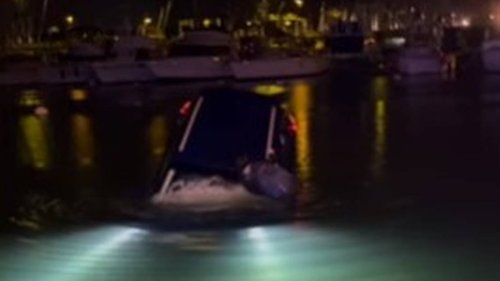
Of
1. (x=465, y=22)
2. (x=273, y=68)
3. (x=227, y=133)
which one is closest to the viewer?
(x=227, y=133)

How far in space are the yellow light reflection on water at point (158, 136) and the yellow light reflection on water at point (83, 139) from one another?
1.19 m

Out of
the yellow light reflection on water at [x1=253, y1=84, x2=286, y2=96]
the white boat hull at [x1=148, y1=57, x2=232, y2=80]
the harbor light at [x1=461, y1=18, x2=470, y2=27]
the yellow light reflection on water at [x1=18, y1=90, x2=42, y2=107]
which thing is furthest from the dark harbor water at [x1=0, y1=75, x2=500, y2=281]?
the harbor light at [x1=461, y1=18, x2=470, y2=27]

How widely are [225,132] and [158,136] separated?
903 cm

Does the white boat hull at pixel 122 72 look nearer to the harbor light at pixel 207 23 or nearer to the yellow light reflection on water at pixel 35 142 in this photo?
the yellow light reflection on water at pixel 35 142

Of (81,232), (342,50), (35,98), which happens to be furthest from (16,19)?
(81,232)

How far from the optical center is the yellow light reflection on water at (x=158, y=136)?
22903 millimetres

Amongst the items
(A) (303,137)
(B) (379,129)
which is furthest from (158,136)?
(B) (379,129)

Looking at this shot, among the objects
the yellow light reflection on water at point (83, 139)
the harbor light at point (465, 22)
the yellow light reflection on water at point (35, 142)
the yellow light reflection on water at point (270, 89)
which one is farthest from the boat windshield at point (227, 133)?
the harbor light at point (465, 22)

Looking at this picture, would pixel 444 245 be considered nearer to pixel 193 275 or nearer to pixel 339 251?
pixel 339 251

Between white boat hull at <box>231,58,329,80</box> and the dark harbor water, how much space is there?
20668mm

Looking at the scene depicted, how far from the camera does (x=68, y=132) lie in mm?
28797

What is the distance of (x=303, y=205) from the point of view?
16.3 metres

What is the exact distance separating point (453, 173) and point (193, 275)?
830 cm

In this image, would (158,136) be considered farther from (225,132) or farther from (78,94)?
(78,94)
